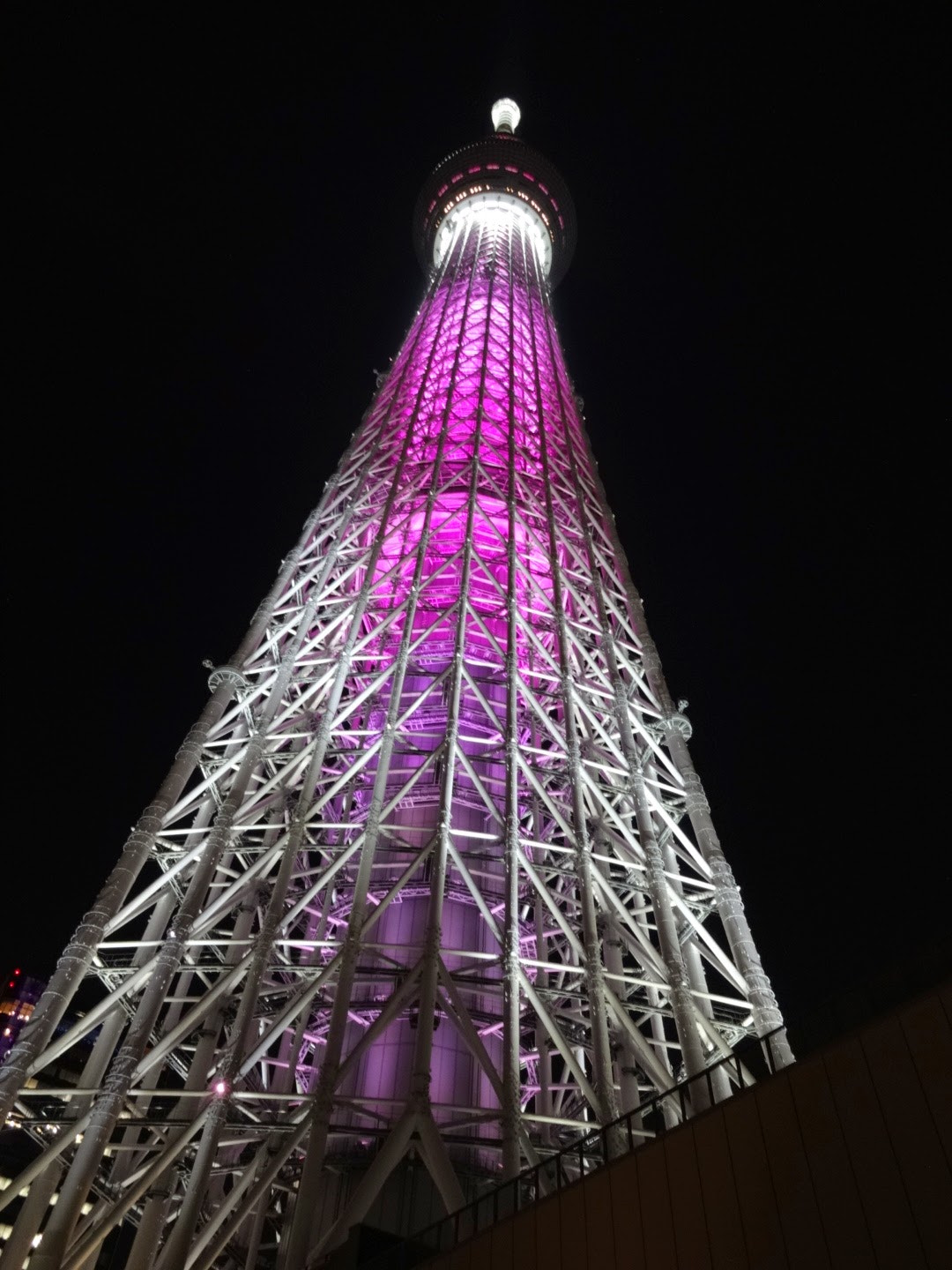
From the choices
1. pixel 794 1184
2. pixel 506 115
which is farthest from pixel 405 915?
pixel 506 115

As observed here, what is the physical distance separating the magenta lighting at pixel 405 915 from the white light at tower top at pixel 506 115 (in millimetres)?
49075

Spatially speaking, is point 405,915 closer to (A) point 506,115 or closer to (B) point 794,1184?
(B) point 794,1184

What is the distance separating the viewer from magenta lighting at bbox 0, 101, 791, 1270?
15.8 m

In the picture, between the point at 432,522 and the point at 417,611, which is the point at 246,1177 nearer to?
the point at 417,611

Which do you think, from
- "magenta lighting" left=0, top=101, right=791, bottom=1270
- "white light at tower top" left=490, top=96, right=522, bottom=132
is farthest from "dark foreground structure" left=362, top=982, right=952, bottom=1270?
"white light at tower top" left=490, top=96, right=522, bottom=132

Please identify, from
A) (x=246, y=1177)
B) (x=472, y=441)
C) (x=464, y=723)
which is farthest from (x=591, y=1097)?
(x=472, y=441)

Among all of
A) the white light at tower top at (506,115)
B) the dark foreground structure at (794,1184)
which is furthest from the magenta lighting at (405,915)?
the white light at tower top at (506,115)

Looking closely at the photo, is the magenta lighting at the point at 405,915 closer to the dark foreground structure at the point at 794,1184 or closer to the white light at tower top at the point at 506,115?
the dark foreground structure at the point at 794,1184

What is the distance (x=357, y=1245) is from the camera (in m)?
13.0

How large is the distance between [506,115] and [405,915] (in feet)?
245

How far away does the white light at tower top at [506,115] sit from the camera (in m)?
78.3

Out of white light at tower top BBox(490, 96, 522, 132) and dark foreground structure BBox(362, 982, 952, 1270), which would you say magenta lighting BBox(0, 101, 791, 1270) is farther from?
white light at tower top BBox(490, 96, 522, 132)

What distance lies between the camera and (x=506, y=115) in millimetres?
78812

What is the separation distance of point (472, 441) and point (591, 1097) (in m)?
24.8
